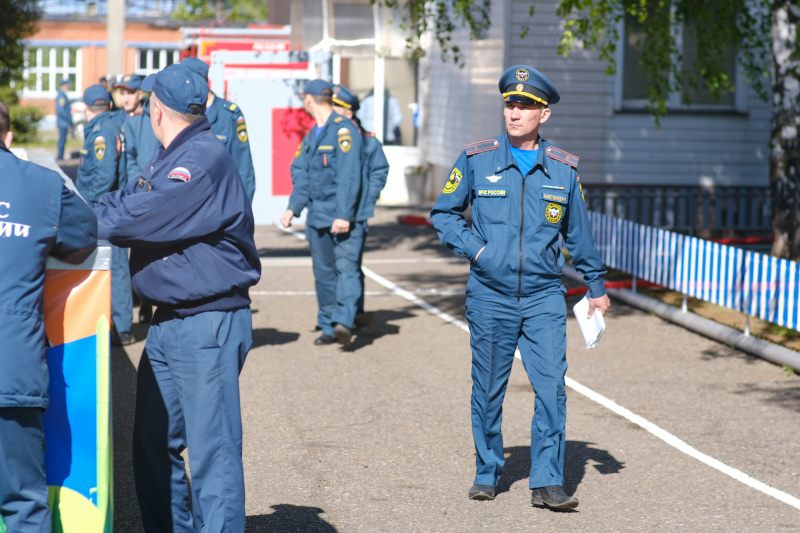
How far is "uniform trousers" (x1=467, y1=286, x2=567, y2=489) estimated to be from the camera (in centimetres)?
558

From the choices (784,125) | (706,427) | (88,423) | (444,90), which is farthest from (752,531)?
(444,90)

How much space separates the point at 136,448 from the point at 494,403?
1992 mm

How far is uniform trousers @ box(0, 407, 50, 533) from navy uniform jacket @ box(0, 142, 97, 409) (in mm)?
88

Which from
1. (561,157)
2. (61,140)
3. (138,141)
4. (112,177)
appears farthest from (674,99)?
(61,140)

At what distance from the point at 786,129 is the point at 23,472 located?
33.3 feet

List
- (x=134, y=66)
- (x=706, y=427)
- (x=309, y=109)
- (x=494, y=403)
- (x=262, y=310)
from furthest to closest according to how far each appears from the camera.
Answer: (x=134, y=66), (x=262, y=310), (x=309, y=109), (x=706, y=427), (x=494, y=403)

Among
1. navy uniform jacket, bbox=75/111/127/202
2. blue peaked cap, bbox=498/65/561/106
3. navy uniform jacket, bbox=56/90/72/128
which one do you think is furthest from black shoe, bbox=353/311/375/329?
navy uniform jacket, bbox=56/90/72/128

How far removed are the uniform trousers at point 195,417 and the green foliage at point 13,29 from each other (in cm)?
2790

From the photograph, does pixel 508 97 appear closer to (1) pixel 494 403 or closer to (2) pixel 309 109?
(1) pixel 494 403

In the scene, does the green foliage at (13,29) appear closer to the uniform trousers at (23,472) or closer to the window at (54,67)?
the window at (54,67)

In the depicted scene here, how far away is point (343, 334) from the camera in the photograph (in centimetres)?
924

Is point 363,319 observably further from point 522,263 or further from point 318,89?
point 522,263

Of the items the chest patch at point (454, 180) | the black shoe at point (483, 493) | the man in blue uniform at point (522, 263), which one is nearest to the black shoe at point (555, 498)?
the man in blue uniform at point (522, 263)

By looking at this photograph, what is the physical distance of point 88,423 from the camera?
13.1 feet
